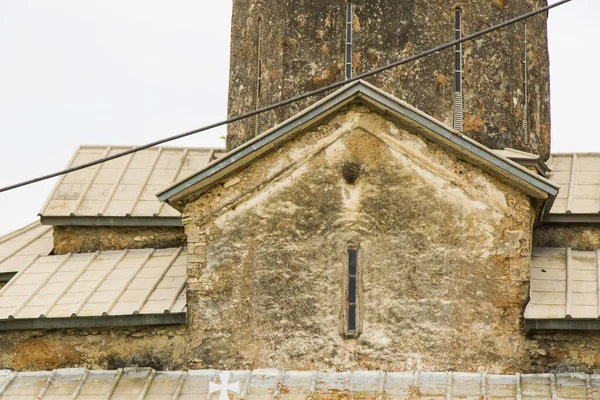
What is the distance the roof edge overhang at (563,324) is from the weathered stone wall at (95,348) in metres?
3.98

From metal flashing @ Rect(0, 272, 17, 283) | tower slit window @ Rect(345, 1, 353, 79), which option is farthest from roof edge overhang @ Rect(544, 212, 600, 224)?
metal flashing @ Rect(0, 272, 17, 283)

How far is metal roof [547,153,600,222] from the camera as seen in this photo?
18.5 metres

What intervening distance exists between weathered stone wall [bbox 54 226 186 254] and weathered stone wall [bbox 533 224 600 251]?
4544 mm

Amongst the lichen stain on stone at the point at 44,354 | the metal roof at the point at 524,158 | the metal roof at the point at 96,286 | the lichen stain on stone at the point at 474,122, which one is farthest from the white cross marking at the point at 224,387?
the lichen stain on stone at the point at 474,122

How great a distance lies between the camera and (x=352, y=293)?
17.2 meters

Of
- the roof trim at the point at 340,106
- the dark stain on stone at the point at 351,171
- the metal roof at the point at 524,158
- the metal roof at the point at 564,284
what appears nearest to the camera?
the metal roof at the point at 564,284

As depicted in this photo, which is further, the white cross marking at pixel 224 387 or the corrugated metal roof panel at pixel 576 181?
the corrugated metal roof panel at pixel 576 181

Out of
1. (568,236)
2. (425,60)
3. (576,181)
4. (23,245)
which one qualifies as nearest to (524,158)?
(576,181)

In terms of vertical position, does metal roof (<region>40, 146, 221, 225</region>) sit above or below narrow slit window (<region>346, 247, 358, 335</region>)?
above

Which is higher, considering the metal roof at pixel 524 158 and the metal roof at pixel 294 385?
the metal roof at pixel 524 158

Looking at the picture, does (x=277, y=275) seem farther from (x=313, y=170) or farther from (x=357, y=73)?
(x=357, y=73)

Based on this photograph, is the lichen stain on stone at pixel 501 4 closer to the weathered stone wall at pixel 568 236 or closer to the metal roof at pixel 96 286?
the weathered stone wall at pixel 568 236

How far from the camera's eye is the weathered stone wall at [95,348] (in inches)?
693

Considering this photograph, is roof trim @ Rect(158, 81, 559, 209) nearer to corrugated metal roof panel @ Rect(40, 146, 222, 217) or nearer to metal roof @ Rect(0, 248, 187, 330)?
metal roof @ Rect(0, 248, 187, 330)
